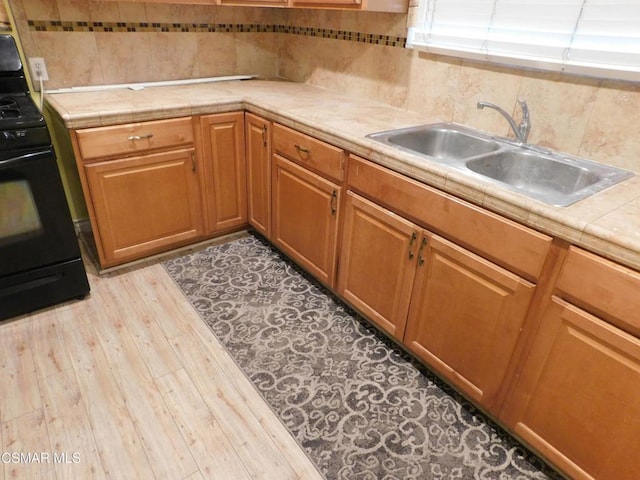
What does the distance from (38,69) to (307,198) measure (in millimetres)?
1584

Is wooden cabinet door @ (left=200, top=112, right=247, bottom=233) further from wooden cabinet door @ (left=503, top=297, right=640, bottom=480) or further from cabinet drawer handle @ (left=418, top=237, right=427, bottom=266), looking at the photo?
wooden cabinet door @ (left=503, top=297, right=640, bottom=480)

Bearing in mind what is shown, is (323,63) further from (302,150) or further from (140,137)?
(140,137)

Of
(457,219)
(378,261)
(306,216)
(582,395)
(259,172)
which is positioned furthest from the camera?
(259,172)

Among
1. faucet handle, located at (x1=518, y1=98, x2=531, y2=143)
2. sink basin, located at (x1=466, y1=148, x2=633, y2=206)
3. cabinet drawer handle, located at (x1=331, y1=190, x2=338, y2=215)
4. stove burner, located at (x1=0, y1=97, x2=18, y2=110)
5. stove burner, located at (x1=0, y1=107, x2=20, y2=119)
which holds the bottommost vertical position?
cabinet drawer handle, located at (x1=331, y1=190, x2=338, y2=215)

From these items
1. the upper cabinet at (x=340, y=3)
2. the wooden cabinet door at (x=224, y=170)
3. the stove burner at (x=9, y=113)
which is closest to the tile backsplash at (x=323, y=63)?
the upper cabinet at (x=340, y=3)

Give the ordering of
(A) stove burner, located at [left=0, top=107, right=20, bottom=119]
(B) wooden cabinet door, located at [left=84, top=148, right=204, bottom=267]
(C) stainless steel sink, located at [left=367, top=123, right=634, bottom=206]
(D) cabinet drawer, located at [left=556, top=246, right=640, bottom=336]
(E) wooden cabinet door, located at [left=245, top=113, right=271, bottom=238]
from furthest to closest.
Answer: (E) wooden cabinet door, located at [left=245, top=113, right=271, bottom=238] → (B) wooden cabinet door, located at [left=84, top=148, right=204, bottom=267] → (A) stove burner, located at [left=0, top=107, right=20, bottom=119] → (C) stainless steel sink, located at [left=367, top=123, right=634, bottom=206] → (D) cabinet drawer, located at [left=556, top=246, right=640, bottom=336]

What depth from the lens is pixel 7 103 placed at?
1996 mm

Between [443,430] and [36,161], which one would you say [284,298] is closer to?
[443,430]

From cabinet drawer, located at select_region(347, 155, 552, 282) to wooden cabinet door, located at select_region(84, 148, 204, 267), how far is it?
3.48 ft

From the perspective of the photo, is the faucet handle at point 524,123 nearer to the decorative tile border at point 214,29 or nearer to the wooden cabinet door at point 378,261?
the wooden cabinet door at point 378,261

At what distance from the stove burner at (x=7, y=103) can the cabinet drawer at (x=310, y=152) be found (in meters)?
1.20

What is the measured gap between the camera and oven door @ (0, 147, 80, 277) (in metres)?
1.76

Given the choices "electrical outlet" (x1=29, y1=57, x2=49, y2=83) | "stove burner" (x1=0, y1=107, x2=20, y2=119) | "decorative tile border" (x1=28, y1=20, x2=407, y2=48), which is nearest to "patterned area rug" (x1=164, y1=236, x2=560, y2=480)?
"stove burner" (x1=0, y1=107, x2=20, y2=119)

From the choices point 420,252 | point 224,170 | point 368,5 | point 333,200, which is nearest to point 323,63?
point 368,5
